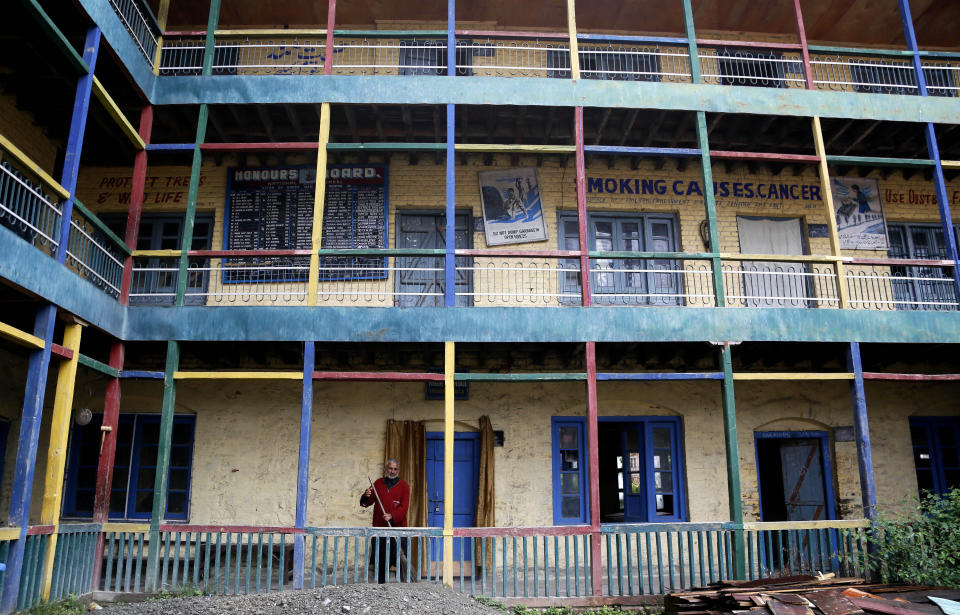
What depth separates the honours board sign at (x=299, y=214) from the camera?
38.6 ft

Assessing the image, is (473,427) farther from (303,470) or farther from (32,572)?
(32,572)

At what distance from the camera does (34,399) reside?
745cm

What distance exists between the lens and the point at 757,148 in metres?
12.3

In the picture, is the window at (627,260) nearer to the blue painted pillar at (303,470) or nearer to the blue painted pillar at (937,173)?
the blue painted pillar at (937,173)

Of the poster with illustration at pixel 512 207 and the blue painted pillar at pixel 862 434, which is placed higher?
the poster with illustration at pixel 512 207

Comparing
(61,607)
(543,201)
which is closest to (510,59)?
(543,201)

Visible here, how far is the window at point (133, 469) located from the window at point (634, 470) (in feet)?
19.0

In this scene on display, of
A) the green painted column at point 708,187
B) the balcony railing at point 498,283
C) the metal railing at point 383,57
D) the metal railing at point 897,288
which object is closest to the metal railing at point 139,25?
the metal railing at point 383,57

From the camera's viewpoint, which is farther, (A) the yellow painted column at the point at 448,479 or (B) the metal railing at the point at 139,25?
(B) the metal railing at the point at 139,25

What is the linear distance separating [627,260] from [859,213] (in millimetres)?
4209

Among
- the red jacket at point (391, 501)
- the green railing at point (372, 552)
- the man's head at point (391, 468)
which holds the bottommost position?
the green railing at point (372, 552)

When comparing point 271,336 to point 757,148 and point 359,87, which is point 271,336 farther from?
point 757,148

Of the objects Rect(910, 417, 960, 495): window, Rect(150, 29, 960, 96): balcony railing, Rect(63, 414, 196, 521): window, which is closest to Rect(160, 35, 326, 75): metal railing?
Rect(150, 29, 960, 96): balcony railing

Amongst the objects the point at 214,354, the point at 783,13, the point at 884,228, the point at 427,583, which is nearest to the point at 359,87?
the point at 214,354
